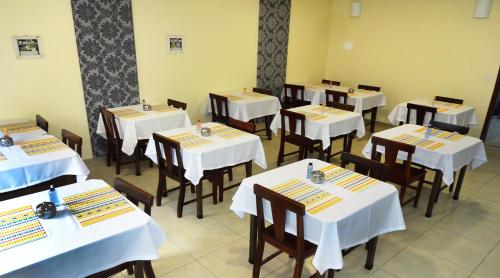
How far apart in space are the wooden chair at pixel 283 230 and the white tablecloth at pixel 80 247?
2.13 feet

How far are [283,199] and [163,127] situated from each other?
2756 mm

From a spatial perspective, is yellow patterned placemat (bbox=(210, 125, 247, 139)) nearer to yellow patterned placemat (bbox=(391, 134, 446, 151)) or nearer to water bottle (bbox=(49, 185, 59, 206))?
yellow patterned placemat (bbox=(391, 134, 446, 151))

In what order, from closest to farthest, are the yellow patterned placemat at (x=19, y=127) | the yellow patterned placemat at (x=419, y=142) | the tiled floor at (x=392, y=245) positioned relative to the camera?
the tiled floor at (x=392, y=245) < the yellow patterned placemat at (x=419, y=142) < the yellow patterned placemat at (x=19, y=127)

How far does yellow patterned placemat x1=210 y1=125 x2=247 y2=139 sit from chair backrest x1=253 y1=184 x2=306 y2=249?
1412 mm

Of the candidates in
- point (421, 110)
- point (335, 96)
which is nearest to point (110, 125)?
point (335, 96)

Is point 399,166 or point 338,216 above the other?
point 338,216

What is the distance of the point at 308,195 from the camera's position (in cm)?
232

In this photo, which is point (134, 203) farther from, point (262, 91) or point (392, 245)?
point (262, 91)

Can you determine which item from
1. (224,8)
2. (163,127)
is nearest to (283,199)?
(163,127)

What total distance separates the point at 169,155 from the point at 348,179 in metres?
1.64

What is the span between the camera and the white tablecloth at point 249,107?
5.25 meters

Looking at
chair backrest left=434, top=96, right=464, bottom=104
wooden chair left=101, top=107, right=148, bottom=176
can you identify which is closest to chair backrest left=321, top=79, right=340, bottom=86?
chair backrest left=434, top=96, right=464, bottom=104

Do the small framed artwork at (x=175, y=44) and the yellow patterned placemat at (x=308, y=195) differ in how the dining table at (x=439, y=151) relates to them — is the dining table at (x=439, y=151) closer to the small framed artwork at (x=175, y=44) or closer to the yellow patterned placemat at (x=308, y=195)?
the yellow patterned placemat at (x=308, y=195)

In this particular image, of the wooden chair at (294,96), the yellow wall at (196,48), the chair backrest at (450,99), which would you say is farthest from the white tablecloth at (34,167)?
the chair backrest at (450,99)
